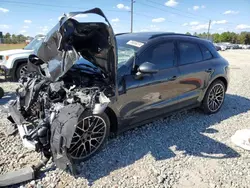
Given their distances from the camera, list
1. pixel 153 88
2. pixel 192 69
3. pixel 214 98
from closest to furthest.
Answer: pixel 153 88 < pixel 192 69 < pixel 214 98

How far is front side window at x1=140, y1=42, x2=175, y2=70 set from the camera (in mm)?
3646

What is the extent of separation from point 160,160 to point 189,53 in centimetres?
221

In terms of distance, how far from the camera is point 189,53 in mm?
4309

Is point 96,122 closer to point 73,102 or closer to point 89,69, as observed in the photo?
point 73,102

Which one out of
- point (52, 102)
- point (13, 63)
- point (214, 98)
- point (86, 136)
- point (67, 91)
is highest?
point (13, 63)

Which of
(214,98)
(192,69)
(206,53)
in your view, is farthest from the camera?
(214,98)

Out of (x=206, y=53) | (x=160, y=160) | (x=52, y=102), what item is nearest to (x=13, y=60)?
(x=52, y=102)

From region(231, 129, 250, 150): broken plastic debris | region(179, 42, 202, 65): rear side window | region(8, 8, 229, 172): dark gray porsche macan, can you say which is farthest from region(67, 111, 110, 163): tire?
region(231, 129, 250, 150): broken plastic debris

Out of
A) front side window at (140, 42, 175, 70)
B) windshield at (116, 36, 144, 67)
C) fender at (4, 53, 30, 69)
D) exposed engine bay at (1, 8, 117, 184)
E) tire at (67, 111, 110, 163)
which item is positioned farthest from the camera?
fender at (4, 53, 30, 69)

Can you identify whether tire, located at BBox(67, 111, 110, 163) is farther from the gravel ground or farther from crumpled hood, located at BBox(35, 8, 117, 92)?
crumpled hood, located at BBox(35, 8, 117, 92)

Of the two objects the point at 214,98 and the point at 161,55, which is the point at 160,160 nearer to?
the point at 161,55

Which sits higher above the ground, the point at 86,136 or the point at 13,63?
the point at 13,63

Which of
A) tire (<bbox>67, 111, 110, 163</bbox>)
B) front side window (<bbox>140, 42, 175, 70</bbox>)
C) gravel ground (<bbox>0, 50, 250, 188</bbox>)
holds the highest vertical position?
front side window (<bbox>140, 42, 175, 70</bbox>)

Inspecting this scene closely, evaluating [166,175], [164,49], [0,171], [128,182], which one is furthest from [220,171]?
[0,171]
